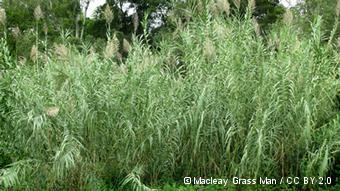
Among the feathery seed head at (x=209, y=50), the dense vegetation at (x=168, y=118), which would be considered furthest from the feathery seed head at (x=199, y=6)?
the feathery seed head at (x=209, y=50)

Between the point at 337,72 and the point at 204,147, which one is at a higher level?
the point at 337,72

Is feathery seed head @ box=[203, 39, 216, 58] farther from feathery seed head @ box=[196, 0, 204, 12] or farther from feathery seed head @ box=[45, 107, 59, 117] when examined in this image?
feathery seed head @ box=[45, 107, 59, 117]

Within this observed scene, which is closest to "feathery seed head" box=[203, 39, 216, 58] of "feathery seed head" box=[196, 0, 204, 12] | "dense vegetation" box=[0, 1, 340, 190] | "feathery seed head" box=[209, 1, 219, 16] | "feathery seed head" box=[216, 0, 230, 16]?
"dense vegetation" box=[0, 1, 340, 190]

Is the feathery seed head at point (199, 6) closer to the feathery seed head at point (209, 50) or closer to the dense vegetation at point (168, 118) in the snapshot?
the dense vegetation at point (168, 118)

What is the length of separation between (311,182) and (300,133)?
57 cm

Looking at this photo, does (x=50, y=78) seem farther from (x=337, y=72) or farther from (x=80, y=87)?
(x=337, y=72)

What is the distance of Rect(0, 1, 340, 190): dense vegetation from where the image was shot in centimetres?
573

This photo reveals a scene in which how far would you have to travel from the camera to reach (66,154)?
528 centimetres

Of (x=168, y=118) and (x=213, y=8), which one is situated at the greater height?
(x=213, y=8)

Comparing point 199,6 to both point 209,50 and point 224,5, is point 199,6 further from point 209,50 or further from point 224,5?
point 209,50

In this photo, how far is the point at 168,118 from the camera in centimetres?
614

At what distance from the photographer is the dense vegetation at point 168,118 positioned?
18.8 feet

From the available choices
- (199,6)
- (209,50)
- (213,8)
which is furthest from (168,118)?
(199,6)

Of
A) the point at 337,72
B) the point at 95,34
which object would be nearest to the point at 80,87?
the point at 337,72
